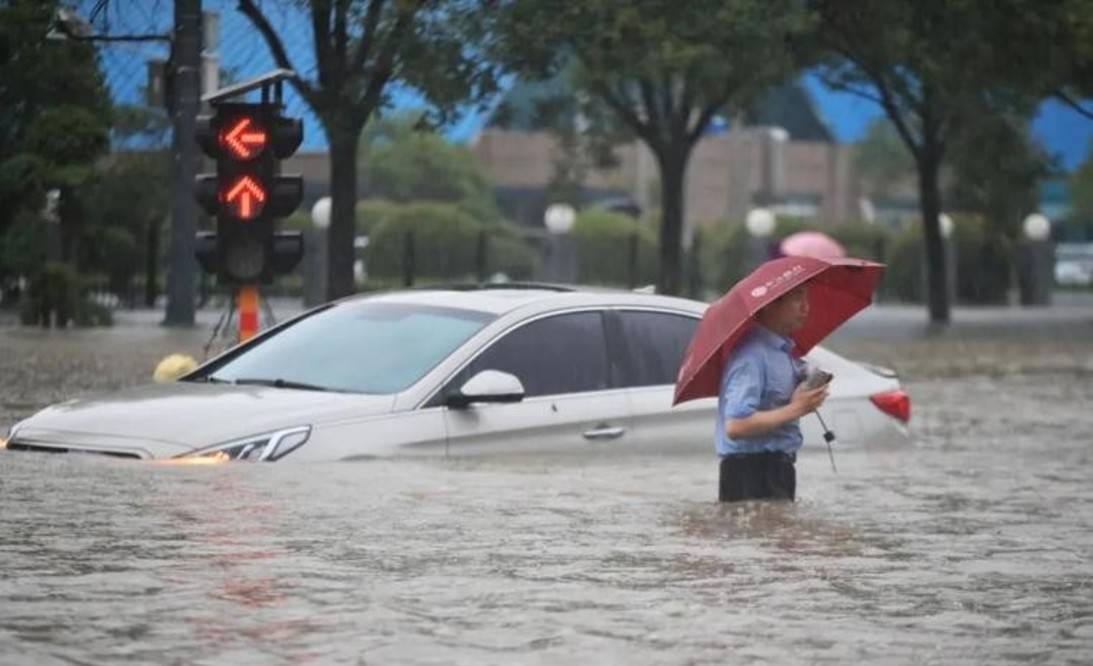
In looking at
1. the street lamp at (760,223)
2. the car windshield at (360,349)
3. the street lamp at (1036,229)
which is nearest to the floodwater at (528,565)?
the car windshield at (360,349)

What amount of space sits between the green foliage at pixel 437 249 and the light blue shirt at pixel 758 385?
42.8 m

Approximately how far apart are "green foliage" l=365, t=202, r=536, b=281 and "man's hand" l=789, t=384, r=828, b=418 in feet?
142

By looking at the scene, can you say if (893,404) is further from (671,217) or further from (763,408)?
(671,217)

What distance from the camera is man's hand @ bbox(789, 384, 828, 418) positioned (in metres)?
11.2

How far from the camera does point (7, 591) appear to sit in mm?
8703

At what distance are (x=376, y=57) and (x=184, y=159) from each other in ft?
10.8

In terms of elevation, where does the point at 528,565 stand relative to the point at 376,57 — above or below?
below

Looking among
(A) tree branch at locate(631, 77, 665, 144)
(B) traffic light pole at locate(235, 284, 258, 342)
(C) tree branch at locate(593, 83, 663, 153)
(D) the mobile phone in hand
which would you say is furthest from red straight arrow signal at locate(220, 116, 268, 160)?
(A) tree branch at locate(631, 77, 665, 144)

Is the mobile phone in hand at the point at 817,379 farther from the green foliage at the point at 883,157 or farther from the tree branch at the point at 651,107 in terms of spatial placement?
the green foliage at the point at 883,157

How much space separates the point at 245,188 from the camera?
18.0 metres

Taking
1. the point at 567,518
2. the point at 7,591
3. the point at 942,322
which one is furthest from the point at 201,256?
the point at 942,322

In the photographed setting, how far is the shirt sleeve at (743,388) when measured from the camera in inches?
450

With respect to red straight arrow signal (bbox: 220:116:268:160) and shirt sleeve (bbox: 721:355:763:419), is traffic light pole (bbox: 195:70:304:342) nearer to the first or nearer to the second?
red straight arrow signal (bbox: 220:116:268:160)

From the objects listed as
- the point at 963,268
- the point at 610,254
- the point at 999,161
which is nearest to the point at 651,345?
the point at 999,161
